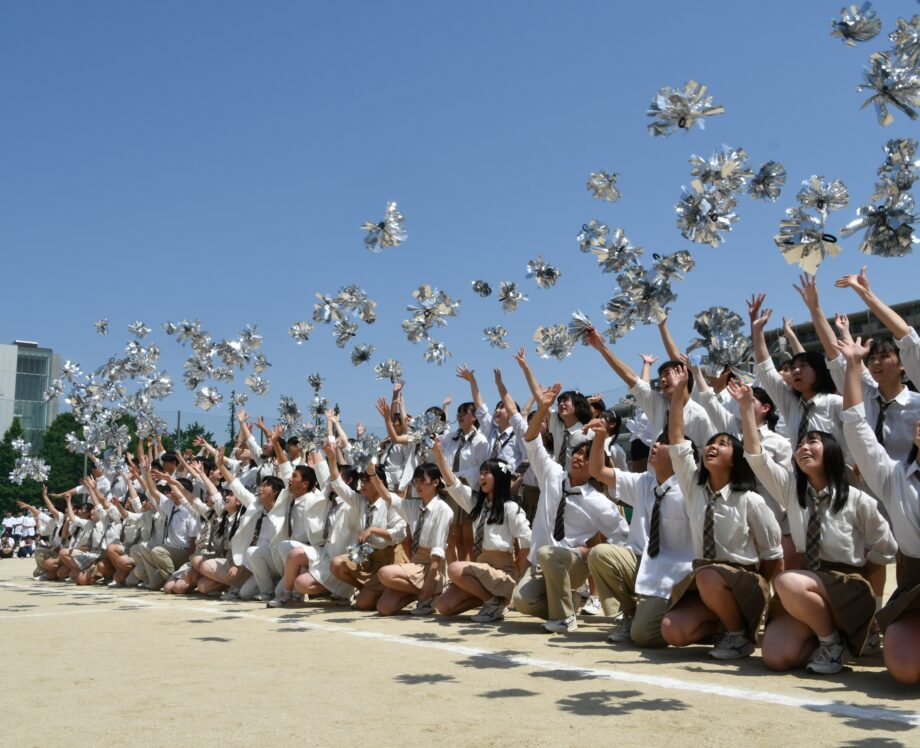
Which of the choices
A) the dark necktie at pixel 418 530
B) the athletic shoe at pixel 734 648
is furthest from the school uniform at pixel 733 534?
the dark necktie at pixel 418 530

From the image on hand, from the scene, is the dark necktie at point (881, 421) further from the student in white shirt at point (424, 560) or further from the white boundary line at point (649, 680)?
the student in white shirt at point (424, 560)

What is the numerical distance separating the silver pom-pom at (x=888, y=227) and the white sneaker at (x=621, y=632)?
3536 mm

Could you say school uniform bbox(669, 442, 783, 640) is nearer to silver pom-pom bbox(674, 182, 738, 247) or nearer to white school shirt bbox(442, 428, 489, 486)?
silver pom-pom bbox(674, 182, 738, 247)

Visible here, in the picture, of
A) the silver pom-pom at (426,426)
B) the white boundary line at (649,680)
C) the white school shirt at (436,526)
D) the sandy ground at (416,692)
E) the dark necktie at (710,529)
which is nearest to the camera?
the sandy ground at (416,692)

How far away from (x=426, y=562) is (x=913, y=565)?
506cm

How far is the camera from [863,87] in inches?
166

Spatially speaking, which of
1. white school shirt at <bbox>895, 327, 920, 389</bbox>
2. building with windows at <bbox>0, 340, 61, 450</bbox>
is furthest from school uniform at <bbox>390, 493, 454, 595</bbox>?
building with windows at <bbox>0, 340, 61, 450</bbox>

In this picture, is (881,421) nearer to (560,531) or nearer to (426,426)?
(560,531)

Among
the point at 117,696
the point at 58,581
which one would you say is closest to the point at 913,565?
the point at 117,696

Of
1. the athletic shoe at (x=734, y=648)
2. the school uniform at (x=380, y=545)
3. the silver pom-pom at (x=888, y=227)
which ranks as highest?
the silver pom-pom at (x=888, y=227)

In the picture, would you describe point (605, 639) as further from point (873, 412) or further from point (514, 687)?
point (873, 412)

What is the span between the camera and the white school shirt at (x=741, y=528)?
5.95 meters

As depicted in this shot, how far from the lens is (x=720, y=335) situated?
5445mm

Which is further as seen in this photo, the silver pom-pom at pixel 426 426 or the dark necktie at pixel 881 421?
the silver pom-pom at pixel 426 426
